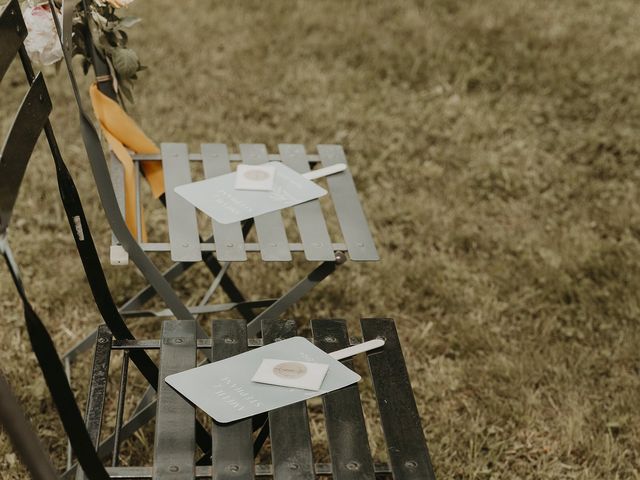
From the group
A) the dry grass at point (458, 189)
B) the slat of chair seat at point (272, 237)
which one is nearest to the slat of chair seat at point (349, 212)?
the slat of chair seat at point (272, 237)

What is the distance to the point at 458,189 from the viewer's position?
458 cm

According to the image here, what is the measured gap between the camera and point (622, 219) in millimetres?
4375

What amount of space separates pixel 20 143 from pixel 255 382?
2.39 ft

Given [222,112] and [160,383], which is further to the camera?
[222,112]

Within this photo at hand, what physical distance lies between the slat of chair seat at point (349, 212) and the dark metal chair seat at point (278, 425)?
311 millimetres

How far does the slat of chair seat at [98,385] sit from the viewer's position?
2.05m

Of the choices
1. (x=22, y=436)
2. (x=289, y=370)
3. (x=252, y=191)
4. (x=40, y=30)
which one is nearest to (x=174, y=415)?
(x=289, y=370)

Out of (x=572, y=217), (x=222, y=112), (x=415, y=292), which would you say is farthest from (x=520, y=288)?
(x=222, y=112)

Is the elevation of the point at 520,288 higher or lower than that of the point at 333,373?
lower

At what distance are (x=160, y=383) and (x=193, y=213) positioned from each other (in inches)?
28.3

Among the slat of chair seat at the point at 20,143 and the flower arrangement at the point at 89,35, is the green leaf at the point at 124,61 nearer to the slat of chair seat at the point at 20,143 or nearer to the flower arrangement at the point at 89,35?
the flower arrangement at the point at 89,35

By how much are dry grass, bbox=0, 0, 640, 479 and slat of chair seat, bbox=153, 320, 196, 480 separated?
961 mm

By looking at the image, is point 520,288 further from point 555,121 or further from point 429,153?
point 555,121

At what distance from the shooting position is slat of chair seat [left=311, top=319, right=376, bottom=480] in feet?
6.28
